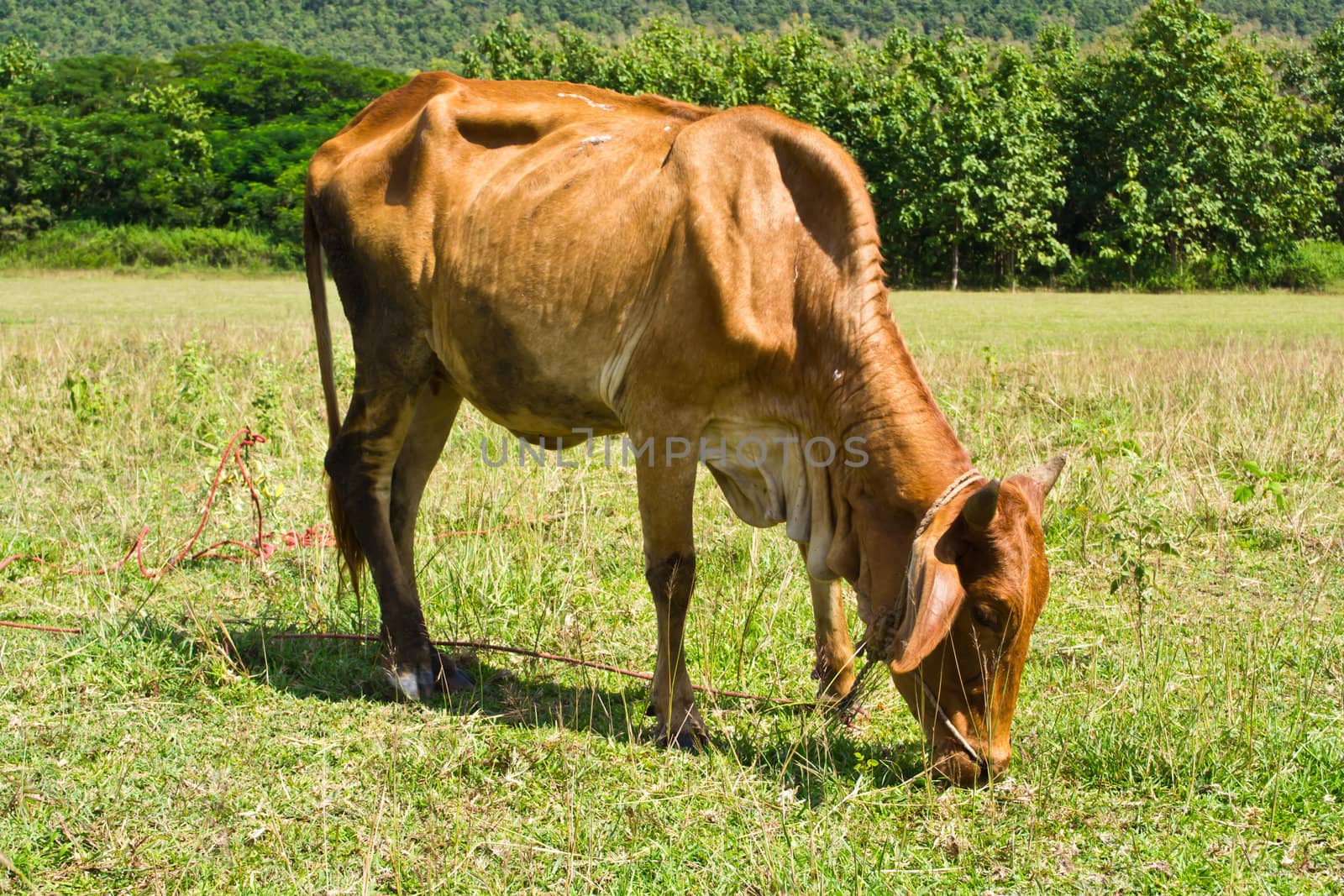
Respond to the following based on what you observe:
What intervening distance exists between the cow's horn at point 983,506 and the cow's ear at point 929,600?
0.13 m

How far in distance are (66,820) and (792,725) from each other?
2377 mm

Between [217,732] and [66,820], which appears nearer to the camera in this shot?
[66,820]

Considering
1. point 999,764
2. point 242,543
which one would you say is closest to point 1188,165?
point 242,543

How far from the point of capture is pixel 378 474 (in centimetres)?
515

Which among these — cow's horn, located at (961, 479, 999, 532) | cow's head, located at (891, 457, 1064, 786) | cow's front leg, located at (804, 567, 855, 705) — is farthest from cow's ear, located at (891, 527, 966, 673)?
cow's front leg, located at (804, 567, 855, 705)

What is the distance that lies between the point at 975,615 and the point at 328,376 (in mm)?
3185

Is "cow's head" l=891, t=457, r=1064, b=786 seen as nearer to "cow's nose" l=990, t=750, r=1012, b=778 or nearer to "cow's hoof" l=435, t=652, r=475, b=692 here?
"cow's nose" l=990, t=750, r=1012, b=778

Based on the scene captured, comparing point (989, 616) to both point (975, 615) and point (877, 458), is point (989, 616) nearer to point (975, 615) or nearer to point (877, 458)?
Result: point (975, 615)

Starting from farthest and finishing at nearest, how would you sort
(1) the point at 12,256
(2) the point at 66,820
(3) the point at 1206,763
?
(1) the point at 12,256 → (3) the point at 1206,763 → (2) the point at 66,820

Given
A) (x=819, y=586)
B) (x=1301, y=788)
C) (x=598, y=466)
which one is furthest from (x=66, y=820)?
(x=598, y=466)

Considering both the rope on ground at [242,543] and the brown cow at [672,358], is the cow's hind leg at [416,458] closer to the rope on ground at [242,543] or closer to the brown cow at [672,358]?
the brown cow at [672,358]

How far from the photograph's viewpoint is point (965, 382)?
10281 mm

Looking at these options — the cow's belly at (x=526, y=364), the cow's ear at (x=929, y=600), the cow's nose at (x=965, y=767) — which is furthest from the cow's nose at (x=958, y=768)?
the cow's belly at (x=526, y=364)

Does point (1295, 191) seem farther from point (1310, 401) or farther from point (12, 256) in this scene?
point (12, 256)
